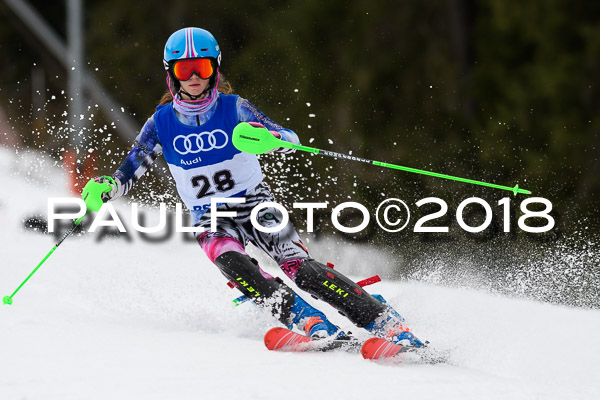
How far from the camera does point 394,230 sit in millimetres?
10336

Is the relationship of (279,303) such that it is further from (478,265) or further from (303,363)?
(478,265)

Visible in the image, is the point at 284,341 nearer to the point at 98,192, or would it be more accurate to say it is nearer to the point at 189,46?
the point at 98,192

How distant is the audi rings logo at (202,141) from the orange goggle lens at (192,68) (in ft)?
0.96

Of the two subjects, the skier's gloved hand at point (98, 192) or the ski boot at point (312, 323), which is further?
the skier's gloved hand at point (98, 192)

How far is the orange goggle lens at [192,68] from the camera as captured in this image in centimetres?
426

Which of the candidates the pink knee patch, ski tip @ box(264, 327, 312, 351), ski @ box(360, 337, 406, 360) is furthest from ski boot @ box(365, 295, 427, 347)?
the pink knee patch

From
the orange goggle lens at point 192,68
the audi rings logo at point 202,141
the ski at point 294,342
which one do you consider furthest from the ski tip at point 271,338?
the orange goggle lens at point 192,68

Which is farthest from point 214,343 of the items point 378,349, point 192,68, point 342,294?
point 192,68

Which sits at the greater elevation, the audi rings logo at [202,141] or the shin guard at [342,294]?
the audi rings logo at [202,141]

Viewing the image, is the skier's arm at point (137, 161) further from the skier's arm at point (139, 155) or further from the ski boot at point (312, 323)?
the ski boot at point (312, 323)

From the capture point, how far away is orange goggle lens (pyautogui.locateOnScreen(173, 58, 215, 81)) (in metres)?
4.26

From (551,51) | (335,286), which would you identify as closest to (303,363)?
(335,286)

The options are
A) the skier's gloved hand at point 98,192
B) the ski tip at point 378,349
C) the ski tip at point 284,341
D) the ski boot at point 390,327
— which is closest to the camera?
the ski tip at point 378,349

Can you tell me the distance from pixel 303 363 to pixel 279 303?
2.25 ft
